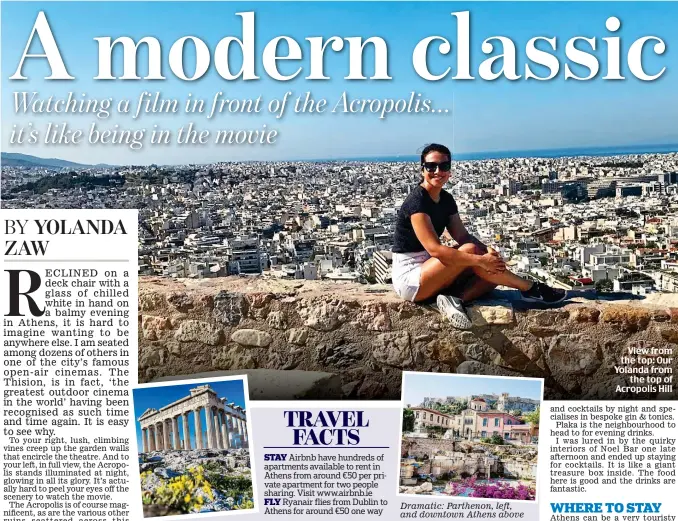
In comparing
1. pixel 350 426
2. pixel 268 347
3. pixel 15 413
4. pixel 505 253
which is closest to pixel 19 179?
pixel 15 413

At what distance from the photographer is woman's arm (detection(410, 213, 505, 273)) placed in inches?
168

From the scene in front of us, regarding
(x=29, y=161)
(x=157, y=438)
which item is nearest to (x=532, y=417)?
(x=157, y=438)

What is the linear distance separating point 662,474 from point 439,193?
213cm

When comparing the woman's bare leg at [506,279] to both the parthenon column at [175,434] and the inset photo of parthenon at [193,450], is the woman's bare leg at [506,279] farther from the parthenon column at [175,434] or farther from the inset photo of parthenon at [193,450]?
the parthenon column at [175,434]

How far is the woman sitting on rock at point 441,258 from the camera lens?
4.29 metres

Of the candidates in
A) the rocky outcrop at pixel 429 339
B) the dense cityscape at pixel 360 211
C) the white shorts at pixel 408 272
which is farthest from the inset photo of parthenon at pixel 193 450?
the white shorts at pixel 408 272

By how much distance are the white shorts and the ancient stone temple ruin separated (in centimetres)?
119

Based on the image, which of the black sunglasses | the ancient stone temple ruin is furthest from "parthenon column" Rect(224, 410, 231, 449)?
the black sunglasses

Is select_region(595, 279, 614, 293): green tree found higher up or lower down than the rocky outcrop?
higher up

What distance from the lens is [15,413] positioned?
14.2ft

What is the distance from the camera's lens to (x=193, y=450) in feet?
13.6

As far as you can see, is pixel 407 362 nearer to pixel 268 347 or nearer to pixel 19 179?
pixel 268 347

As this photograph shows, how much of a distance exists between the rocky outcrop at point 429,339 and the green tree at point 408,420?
5.8 inches

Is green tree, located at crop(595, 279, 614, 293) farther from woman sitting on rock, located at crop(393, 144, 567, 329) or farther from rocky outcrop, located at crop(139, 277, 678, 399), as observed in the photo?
woman sitting on rock, located at crop(393, 144, 567, 329)
